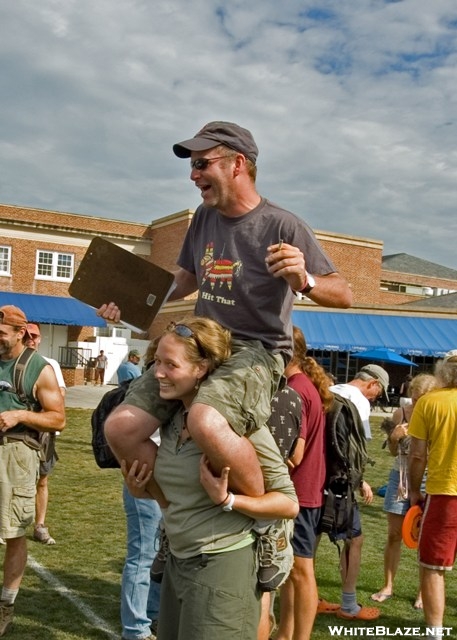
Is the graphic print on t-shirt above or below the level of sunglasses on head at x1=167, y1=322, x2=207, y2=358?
above

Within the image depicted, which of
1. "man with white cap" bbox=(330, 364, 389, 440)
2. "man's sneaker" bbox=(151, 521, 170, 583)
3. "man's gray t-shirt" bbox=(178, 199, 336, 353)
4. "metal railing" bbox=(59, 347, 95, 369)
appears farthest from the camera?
"metal railing" bbox=(59, 347, 95, 369)

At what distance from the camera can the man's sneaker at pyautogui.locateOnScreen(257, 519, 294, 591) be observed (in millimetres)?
3137

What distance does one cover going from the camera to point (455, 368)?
17.4 feet

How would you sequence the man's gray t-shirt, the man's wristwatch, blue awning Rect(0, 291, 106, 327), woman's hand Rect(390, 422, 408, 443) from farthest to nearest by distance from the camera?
blue awning Rect(0, 291, 106, 327)
woman's hand Rect(390, 422, 408, 443)
the man's gray t-shirt
the man's wristwatch

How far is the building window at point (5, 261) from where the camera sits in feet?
144

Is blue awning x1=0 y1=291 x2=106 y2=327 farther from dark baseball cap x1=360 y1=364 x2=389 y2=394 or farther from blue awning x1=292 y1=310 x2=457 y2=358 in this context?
dark baseball cap x1=360 y1=364 x2=389 y2=394

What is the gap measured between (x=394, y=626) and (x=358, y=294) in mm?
47229

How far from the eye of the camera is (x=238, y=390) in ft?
10.0

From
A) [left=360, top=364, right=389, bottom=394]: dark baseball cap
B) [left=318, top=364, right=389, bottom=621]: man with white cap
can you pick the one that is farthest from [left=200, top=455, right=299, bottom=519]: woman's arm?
[left=360, top=364, right=389, bottom=394]: dark baseball cap

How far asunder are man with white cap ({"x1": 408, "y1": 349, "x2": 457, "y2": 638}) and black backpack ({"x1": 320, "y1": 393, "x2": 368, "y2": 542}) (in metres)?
0.41

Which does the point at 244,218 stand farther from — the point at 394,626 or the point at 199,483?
the point at 394,626

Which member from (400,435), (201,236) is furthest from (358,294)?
(201,236)

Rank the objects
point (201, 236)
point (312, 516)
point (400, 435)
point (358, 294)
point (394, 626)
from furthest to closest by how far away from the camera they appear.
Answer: point (358, 294) → point (400, 435) → point (394, 626) → point (312, 516) → point (201, 236)

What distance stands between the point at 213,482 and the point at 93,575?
4582mm
